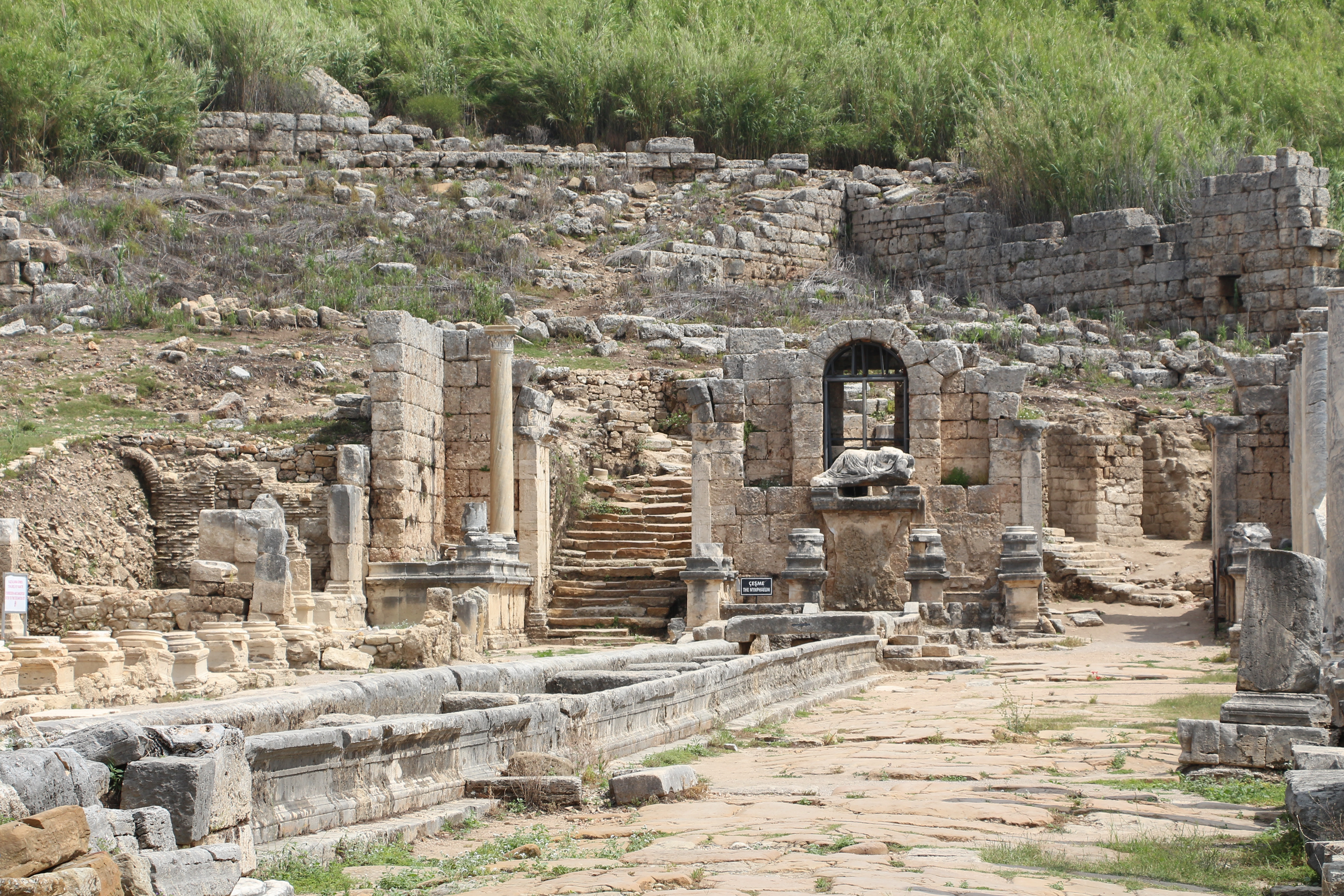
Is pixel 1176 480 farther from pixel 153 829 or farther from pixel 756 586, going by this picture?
pixel 153 829

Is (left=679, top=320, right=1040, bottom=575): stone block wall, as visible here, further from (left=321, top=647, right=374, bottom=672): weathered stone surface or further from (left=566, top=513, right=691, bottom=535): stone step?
(left=321, top=647, right=374, bottom=672): weathered stone surface

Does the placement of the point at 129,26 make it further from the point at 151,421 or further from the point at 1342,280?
the point at 1342,280

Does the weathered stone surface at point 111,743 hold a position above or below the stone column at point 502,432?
below

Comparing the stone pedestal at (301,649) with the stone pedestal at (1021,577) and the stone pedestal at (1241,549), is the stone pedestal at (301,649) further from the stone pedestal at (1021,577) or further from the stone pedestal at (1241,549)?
the stone pedestal at (1241,549)

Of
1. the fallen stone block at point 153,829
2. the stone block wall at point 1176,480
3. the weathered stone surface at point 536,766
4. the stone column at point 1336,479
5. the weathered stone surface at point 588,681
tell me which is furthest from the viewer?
the stone block wall at point 1176,480

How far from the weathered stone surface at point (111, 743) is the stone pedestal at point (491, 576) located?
12014mm

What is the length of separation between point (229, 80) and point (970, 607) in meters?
26.0

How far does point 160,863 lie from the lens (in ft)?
15.3

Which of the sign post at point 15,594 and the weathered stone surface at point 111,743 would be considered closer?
the weathered stone surface at point 111,743

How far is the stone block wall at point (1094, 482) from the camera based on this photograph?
26094mm

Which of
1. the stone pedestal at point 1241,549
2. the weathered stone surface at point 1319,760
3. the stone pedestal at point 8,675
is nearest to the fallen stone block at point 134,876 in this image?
the weathered stone surface at point 1319,760

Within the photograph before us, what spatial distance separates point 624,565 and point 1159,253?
1640cm

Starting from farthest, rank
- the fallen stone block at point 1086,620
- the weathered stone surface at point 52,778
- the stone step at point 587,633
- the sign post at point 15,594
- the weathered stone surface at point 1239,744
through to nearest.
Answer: the fallen stone block at point 1086,620, the stone step at point 587,633, the sign post at point 15,594, the weathered stone surface at point 1239,744, the weathered stone surface at point 52,778

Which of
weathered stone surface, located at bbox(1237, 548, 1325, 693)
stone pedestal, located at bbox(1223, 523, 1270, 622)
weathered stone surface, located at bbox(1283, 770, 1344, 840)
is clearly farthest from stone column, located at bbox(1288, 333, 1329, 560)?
weathered stone surface, located at bbox(1283, 770, 1344, 840)
